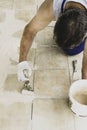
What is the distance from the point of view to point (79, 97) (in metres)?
1.80

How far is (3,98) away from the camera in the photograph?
74.7 inches

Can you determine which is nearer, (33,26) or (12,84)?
(33,26)

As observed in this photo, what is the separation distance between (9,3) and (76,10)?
54.5 inches

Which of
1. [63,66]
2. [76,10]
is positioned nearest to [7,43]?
[63,66]

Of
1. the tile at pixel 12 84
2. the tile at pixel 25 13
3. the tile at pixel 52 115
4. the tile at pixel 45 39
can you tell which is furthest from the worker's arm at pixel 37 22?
the tile at pixel 25 13

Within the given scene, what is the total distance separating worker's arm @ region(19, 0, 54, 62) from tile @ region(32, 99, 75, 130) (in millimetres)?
359

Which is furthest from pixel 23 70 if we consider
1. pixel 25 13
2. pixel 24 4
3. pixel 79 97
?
pixel 24 4

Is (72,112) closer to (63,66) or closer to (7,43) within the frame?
(63,66)

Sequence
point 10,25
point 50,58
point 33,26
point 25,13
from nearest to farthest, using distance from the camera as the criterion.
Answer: point 33,26 → point 50,58 → point 10,25 → point 25,13

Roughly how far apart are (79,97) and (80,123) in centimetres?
17

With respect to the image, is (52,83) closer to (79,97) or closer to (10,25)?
(79,97)

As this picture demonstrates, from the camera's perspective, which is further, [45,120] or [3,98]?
[3,98]

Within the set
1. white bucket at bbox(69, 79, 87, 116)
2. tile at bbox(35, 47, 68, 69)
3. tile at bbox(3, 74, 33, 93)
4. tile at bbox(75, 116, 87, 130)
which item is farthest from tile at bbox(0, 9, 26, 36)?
tile at bbox(75, 116, 87, 130)

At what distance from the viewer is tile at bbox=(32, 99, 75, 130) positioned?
5.73 feet
